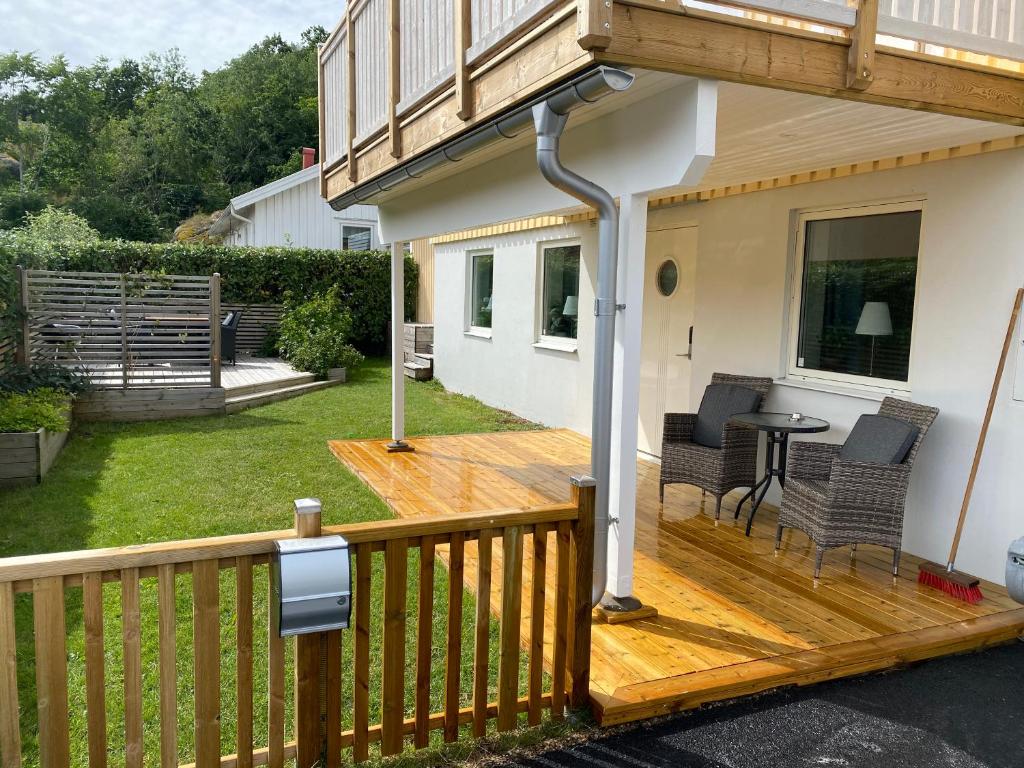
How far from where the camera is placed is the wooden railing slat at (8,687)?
6.72 ft

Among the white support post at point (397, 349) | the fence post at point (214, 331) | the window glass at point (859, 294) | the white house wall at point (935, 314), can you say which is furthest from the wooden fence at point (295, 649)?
the fence post at point (214, 331)

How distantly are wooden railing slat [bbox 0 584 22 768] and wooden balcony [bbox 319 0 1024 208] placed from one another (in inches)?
101

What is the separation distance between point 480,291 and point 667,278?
504cm

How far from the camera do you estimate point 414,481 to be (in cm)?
639

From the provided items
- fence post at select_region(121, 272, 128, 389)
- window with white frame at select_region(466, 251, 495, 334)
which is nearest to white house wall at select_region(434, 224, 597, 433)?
window with white frame at select_region(466, 251, 495, 334)

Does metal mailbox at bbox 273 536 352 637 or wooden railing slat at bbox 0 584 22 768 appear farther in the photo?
metal mailbox at bbox 273 536 352 637

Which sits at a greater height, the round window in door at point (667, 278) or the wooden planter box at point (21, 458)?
the round window in door at point (667, 278)

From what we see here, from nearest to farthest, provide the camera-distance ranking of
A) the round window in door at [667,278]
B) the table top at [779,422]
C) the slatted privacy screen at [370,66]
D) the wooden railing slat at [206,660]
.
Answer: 1. the wooden railing slat at [206,660]
2. the table top at [779,422]
3. the slatted privacy screen at [370,66]
4. the round window in door at [667,278]

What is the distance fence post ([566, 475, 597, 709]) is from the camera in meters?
2.86

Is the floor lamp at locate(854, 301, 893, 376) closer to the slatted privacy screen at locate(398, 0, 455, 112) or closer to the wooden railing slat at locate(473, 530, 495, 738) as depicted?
the slatted privacy screen at locate(398, 0, 455, 112)

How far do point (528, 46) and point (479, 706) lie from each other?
2.76m

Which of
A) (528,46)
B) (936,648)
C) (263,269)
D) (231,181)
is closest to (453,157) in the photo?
(528,46)

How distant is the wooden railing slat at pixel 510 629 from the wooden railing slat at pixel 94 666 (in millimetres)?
1287

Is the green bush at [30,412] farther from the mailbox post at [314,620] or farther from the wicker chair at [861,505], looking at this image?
the wicker chair at [861,505]
